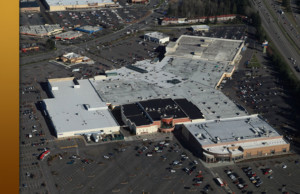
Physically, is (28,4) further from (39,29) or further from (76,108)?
(76,108)

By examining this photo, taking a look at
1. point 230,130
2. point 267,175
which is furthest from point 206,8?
point 267,175

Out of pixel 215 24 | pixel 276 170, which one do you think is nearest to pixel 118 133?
pixel 276 170

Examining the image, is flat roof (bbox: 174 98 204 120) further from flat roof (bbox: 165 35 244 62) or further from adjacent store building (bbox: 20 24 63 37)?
adjacent store building (bbox: 20 24 63 37)

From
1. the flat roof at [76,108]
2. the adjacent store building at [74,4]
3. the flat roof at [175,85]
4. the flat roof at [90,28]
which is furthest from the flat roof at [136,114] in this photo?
the adjacent store building at [74,4]

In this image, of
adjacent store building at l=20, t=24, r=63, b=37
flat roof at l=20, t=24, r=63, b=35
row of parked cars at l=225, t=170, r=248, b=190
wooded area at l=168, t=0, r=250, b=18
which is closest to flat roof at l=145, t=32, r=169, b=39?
wooded area at l=168, t=0, r=250, b=18

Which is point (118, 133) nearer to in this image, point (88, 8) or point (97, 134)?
point (97, 134)

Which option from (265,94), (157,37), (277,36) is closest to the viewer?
(265,94)
